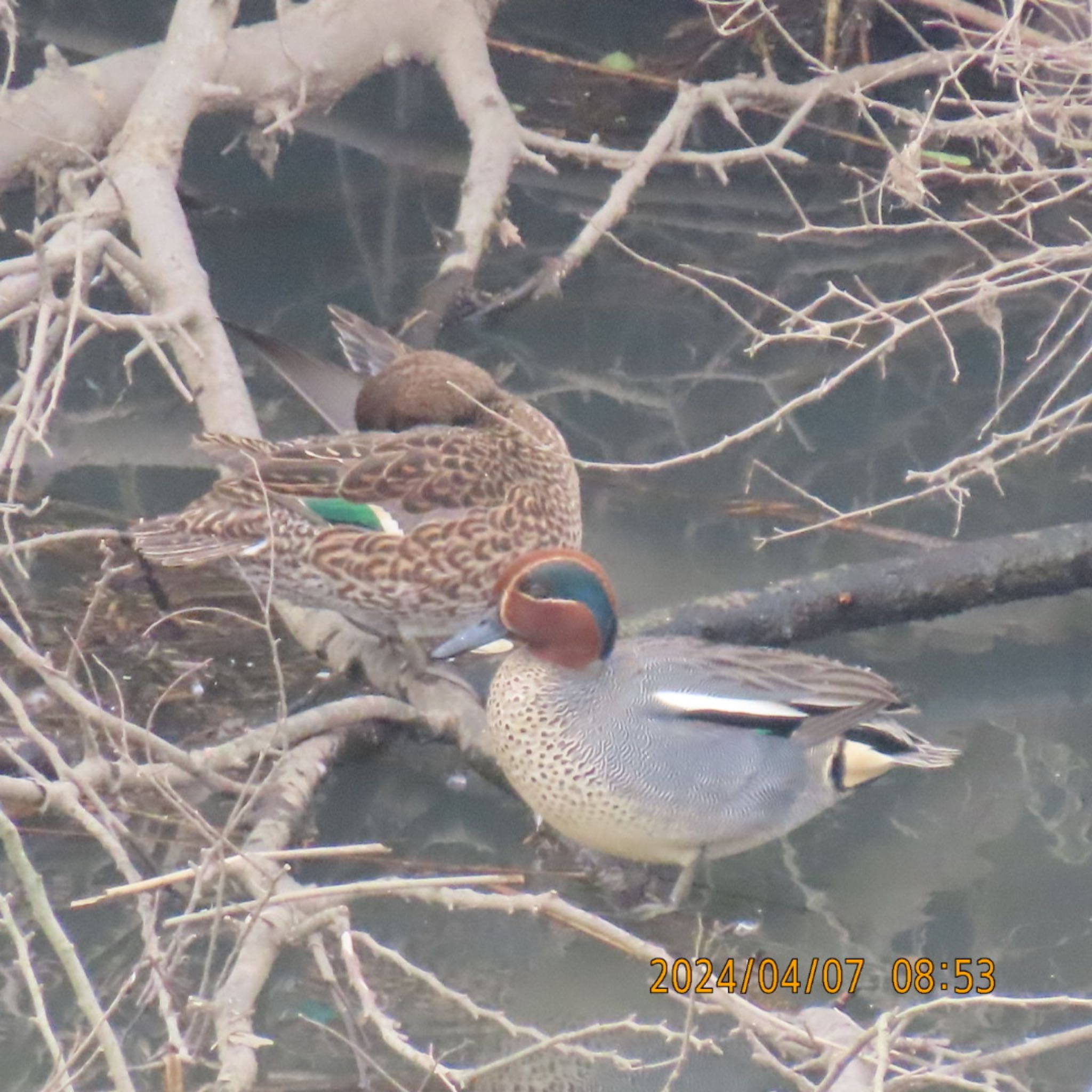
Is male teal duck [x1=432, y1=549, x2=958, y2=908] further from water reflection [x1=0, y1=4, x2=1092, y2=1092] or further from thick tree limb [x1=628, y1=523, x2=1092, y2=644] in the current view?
thick tree limb [x1=628, y1=523, x2=1092, y2=644]

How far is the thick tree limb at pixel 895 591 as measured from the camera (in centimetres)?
397

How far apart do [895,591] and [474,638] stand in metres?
1.11

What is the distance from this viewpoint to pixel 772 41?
762 centimetres

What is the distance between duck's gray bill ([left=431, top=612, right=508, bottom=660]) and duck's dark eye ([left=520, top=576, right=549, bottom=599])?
11 cm

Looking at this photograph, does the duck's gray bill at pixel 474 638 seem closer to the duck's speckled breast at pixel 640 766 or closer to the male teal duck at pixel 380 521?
the duck's speckled breast at pixel 640 766

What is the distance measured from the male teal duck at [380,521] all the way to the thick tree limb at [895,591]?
40 centimetres

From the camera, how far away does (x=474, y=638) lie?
3516 millimetres

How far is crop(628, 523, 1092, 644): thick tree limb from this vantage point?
3973 millimetres

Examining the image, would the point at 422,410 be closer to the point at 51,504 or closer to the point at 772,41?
the point at 51,504
